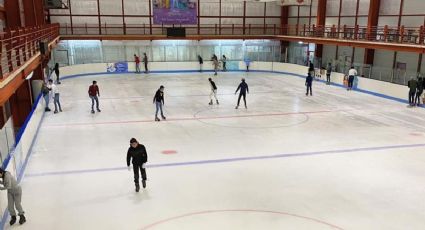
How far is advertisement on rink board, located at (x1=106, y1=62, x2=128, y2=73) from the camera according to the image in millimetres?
32719

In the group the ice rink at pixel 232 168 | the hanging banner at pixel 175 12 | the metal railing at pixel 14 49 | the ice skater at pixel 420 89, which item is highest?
the hanging banner at pixel 175 12

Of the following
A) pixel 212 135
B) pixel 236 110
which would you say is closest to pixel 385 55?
pixel 236 110

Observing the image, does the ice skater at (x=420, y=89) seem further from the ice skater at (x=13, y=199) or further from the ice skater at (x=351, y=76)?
the ice skater at (x=13, y=199)

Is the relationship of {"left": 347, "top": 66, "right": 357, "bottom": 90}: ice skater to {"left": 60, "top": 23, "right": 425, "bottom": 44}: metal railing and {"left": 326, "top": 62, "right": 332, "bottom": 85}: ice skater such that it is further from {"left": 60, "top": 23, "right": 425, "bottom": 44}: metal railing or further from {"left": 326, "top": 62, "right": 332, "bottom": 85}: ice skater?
{"left": 60, "top": 23, "right": 425, "bottom": 44}: metal railing

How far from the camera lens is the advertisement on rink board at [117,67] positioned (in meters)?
32.7

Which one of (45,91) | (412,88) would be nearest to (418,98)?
(412,88)

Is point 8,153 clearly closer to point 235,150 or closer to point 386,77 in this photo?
point 235,150

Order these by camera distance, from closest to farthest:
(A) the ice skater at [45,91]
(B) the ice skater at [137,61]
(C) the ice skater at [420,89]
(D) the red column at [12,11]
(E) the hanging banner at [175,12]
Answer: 1. (D) the red column at [12,11]
2. (A) the ice skater at [45,91]
3. (C) the ice skater at [420,89]
4. (E) the hanging banner at [175,12]
5. (B) the ice skater at [137,61]

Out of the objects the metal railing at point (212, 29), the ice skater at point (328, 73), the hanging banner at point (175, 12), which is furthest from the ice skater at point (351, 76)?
the hanging banner at point (175, 12)

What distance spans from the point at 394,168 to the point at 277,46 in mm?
27954

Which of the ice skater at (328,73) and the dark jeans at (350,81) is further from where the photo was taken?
the ice skater at (328,73)

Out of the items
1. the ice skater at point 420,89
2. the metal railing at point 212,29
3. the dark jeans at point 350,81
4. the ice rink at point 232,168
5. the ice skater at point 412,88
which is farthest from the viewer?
the metal railing at point 212,29

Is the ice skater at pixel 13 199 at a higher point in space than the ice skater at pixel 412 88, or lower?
lower

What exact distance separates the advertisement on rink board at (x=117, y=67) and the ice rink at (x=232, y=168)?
536 inches
